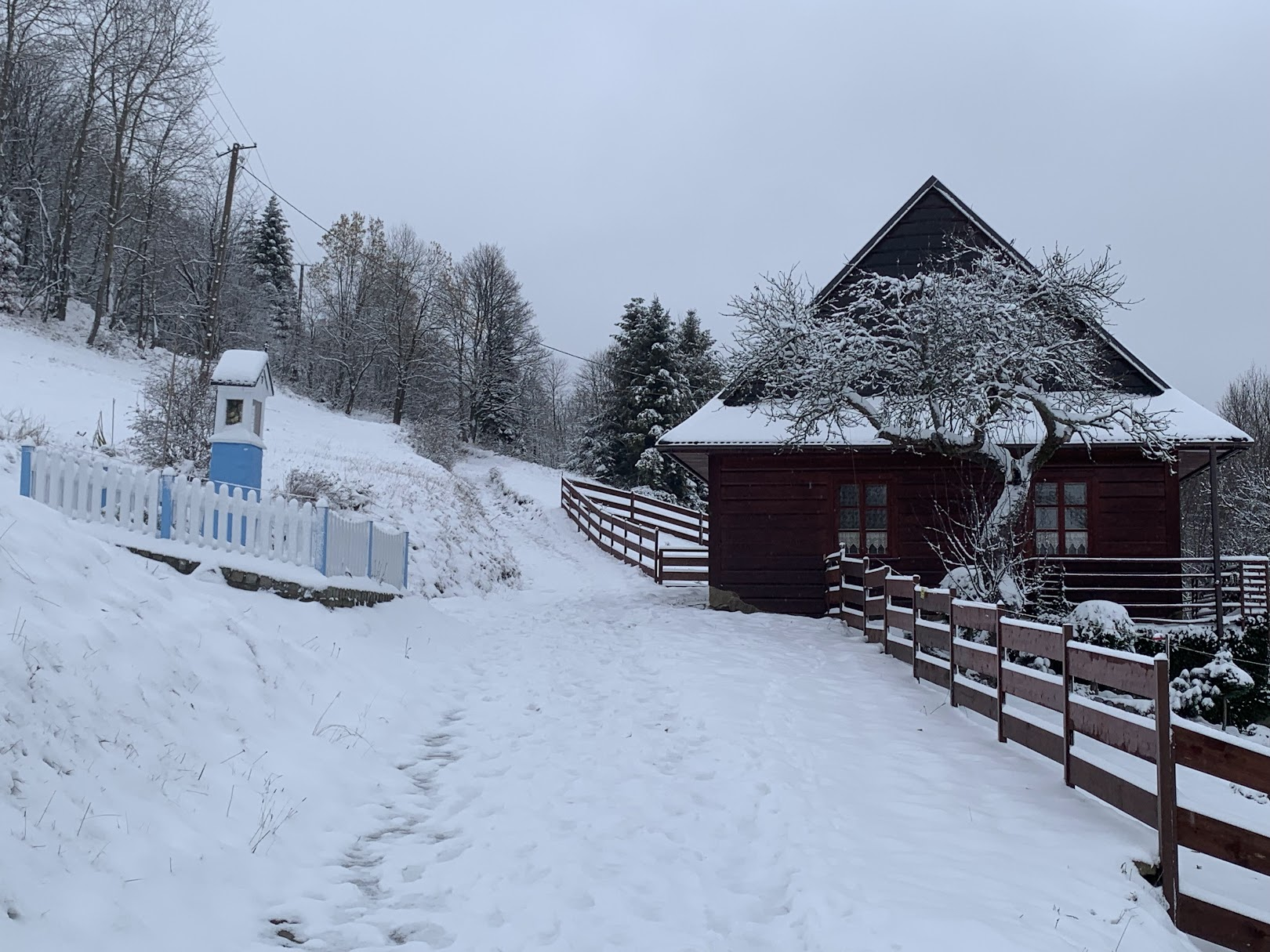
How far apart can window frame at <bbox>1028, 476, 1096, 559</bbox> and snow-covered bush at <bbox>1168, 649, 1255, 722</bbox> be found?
3.57 m

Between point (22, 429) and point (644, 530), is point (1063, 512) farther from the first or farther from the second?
point (22, 429)

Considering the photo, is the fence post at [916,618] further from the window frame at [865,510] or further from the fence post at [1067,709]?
the window frame at [865,510]

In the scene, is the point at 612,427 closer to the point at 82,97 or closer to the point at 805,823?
the point at 82,97

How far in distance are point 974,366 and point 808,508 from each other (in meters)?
4.72

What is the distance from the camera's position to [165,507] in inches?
314

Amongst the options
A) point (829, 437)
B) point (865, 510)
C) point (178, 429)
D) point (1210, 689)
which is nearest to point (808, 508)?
point (865, 510)

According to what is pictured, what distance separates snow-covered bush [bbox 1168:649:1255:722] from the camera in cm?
1145

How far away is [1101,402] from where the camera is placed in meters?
12.6

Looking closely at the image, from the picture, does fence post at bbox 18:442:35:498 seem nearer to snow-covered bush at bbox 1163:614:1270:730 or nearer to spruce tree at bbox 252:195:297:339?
snow-covered bush at bbox 1163:614:1270:730

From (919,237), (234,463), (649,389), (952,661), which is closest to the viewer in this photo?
(952,661)

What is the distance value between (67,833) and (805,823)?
3.78 meters

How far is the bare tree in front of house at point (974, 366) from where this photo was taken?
39.6 ft

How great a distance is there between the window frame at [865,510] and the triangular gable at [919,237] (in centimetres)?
364

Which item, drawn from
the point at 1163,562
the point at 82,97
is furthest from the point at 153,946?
the point at 82,97
